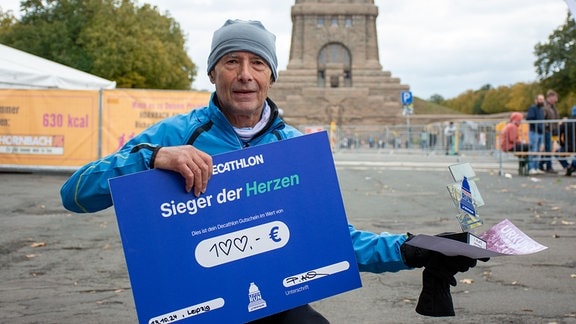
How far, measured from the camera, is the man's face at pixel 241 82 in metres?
2.70

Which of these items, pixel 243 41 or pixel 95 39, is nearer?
pixel 243 41

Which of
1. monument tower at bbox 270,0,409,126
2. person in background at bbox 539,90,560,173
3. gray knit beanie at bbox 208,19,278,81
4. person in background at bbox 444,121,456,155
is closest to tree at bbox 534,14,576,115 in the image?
monument tower at bbox 270,0,409,126

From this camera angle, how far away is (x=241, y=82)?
2697 mm

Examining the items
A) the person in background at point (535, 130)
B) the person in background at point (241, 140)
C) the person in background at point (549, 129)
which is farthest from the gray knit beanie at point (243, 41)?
the person in background at point (535, 130)

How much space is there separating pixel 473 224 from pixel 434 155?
27031mm

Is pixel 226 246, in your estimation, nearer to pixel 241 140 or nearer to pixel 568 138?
pixel 241 140

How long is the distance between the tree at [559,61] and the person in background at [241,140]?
52163 mm

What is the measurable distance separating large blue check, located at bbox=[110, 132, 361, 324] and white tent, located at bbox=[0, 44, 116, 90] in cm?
1338

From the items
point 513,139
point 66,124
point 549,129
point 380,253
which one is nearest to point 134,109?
point 66,124

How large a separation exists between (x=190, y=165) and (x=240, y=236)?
29 centimetres

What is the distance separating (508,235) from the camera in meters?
2.44

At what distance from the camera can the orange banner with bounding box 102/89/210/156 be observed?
53.9 ft

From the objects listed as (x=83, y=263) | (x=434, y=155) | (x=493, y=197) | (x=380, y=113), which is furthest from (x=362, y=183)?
(x=380, y=113)

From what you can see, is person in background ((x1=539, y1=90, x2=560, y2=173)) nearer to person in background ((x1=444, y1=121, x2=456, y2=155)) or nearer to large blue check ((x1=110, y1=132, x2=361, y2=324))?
person in background ((x1=444, y1=121, x2=456, y2=155))
